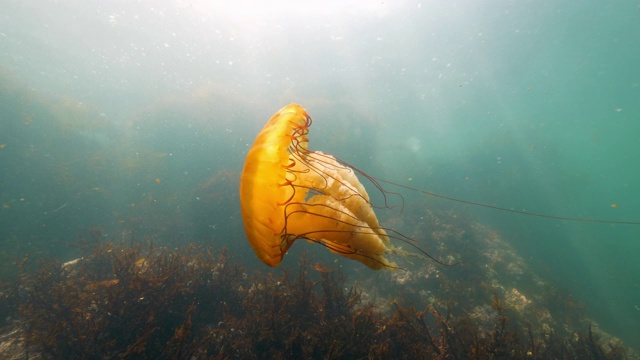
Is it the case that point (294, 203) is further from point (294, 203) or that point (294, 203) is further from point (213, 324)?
point (213, 324)

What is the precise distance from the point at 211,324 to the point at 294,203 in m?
4.41

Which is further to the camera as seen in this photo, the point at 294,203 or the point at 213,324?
the point at 213,324

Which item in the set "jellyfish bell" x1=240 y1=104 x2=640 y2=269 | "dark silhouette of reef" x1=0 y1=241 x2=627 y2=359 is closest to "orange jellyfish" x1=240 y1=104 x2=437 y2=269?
"jellyfish bell" x1=240 y1=104 x2=640 y2=269

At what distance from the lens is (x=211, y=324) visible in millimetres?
4930

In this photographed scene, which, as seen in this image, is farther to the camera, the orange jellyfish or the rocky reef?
the rocky reef

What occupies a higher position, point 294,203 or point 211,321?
point 294,203

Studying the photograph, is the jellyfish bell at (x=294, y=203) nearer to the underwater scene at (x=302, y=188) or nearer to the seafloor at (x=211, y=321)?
the underwater scene at (x=302, y=188)

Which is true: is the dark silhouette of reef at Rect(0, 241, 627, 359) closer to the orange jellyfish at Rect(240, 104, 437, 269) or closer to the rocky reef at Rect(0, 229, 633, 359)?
the rocky reef at Rect(0, 229, 633, 359)

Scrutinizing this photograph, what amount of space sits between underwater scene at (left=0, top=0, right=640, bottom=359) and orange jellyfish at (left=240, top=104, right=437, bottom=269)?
0.02 m

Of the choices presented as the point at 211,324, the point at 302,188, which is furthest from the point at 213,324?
the point at 302,188

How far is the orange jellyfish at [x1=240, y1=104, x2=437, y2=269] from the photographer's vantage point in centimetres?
162

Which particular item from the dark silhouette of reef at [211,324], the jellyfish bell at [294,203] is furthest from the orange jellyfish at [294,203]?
the dark silhouette of reef at [211,324]

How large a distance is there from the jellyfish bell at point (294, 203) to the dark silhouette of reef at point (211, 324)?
266cm

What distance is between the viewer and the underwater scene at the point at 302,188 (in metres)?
4.02
